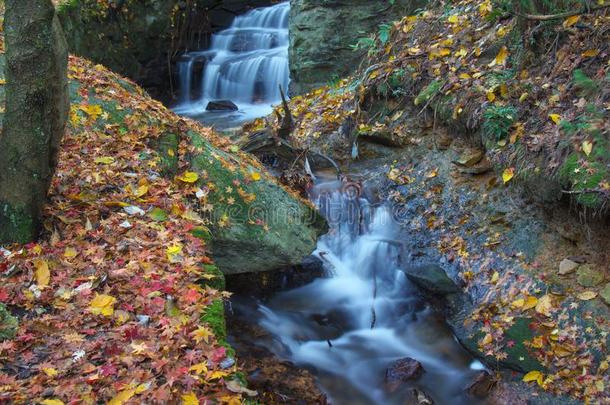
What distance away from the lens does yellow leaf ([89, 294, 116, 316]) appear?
3205mm

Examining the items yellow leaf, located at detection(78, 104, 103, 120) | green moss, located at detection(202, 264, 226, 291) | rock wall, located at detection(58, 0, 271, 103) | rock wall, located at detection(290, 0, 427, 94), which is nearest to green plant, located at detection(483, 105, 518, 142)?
green moss, located at detection(202, 264, 226, 291)

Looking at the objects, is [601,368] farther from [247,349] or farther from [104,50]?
[104,50]

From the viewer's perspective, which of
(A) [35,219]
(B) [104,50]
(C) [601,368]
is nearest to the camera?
(A) [35,219]

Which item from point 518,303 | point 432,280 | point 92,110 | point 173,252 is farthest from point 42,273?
point 518,303

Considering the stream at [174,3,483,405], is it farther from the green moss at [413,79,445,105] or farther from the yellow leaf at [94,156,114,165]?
the yellow leaf at [94,156,114,165]

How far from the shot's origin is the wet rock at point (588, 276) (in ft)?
15.5

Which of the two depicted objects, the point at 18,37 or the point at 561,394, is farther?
the point at 561,394

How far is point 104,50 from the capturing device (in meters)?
13.3

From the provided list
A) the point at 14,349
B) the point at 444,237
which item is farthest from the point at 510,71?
the point at 14,349

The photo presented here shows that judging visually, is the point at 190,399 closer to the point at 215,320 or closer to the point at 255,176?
the point at 215,320

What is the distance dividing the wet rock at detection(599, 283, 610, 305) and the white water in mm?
1403

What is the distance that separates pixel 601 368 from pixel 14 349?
4.46 m

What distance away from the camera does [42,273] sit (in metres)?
3.44

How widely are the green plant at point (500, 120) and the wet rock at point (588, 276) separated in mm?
1749
